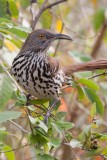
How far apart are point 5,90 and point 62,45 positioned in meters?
3.93

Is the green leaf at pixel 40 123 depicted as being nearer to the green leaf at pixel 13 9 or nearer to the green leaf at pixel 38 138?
the green leaf at pixel 38 138

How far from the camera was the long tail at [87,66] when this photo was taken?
3854 millimetres

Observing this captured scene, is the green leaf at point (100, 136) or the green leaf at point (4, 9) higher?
the green leaf at point (4, 9)

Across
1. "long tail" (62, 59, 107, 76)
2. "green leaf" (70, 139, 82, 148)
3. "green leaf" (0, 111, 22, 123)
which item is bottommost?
"green leaf" (70, 139, 82, 148)

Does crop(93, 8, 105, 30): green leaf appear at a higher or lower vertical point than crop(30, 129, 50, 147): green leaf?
higher

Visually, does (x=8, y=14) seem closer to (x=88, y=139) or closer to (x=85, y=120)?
(x=88, y=139)

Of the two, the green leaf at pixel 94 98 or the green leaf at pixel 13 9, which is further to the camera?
the green leaf at pixel 13 9

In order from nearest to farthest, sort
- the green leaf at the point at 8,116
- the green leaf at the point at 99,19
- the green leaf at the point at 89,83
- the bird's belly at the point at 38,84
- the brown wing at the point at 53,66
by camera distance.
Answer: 1. the green leaf at the point at 8,116
2. the green leaf at the point at 89,83
3. the bird's belly at the point at 38,84
4. the brown wing at the point at 53,66
5. the green leaf at the point at 99,19

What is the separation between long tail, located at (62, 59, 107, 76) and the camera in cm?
385

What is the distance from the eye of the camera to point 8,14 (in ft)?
11.8

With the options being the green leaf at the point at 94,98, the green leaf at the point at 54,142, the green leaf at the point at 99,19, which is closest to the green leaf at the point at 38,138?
the green leaf at the point at 54,142

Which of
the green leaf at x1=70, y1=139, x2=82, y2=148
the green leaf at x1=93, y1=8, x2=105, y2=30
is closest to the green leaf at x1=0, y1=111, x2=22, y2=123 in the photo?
the green leaf at x1=70, y1=139, x2=82, y2=148

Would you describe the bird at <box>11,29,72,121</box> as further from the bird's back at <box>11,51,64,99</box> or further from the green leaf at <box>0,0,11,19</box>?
the green leaf at <box>0,0,11,19</box>

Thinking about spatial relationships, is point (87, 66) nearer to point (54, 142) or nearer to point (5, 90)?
point (5, 90)
